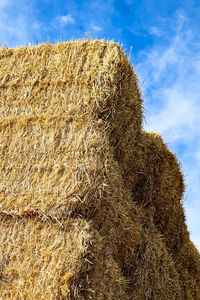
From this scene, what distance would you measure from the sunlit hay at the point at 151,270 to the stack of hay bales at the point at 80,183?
12mm

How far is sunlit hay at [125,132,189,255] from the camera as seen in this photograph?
4.52m

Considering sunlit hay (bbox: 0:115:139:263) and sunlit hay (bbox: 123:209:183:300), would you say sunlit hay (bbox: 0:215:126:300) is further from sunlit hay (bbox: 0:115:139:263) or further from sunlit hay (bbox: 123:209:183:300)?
sunlit hay (bbox: 123:209:183:300)

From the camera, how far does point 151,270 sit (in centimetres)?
409

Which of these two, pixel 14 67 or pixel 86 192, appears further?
pixel 14 67

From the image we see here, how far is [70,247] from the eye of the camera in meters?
3.16

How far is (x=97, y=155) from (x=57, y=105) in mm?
775

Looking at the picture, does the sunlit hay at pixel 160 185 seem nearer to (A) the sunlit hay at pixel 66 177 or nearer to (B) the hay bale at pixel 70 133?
(B) the hay bale at pixel 70 133

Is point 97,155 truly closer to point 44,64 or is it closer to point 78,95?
point 78,95

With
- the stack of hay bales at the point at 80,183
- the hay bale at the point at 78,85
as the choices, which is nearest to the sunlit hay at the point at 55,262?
the stack of hay bales at the point at 80,183

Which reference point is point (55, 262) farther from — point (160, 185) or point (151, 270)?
point (160, 185)

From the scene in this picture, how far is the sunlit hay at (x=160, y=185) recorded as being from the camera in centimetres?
452

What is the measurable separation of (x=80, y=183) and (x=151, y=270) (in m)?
1.54

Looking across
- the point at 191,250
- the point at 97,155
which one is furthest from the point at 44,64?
the point at 191,250

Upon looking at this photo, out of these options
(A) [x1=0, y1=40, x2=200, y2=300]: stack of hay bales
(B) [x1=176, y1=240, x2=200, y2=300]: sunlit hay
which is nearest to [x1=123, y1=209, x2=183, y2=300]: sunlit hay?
(A) [x1=0, y1=40, x2=200, y2=300]: stack of hay bales
